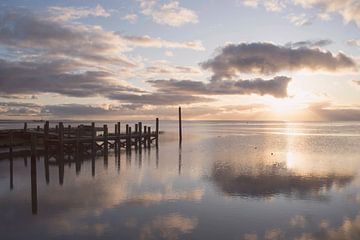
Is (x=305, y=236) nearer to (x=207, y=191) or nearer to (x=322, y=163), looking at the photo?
(x=207, y=191)

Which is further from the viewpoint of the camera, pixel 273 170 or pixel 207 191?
pixel 273 170

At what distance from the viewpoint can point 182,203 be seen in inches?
663

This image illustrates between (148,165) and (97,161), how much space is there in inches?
193

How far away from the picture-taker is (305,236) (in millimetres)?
12477

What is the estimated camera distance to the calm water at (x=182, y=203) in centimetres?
1295

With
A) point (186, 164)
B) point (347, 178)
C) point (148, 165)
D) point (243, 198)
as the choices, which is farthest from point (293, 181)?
point (148, 165)

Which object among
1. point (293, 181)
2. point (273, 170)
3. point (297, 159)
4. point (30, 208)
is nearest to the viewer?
point (30, 208)

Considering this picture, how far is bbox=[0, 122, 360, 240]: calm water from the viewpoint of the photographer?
12.9m

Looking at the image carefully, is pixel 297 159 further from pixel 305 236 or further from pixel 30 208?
pixel 30 208

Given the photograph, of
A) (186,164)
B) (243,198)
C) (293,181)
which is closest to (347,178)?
(293,181)

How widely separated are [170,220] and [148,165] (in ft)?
51.0

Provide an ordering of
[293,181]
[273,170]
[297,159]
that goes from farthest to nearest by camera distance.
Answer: [297,159] → [273,170] → [293,181]

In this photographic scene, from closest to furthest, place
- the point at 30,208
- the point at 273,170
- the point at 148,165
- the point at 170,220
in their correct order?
the point at 170,220 → the point at 30,208 → the point at 273,170 → the point at 148,165

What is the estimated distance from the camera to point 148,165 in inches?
1162
